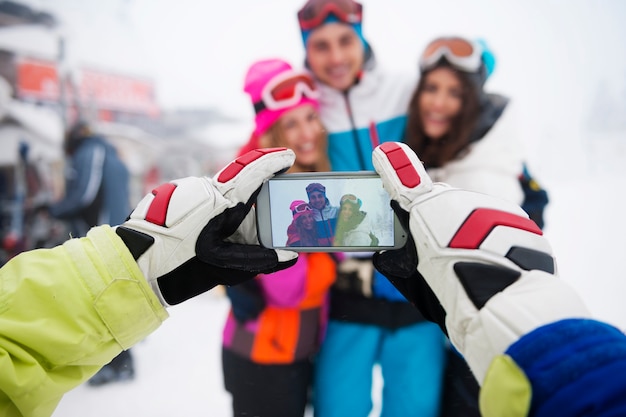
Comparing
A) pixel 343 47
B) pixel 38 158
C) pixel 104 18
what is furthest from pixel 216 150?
pixel 343 47

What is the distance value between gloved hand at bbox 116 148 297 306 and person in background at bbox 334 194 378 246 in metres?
0.12

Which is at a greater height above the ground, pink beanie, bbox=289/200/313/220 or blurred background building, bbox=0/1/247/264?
blurred background building, bbox=0/1/247/264

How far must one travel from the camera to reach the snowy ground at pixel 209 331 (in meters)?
1.85

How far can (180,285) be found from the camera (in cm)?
76

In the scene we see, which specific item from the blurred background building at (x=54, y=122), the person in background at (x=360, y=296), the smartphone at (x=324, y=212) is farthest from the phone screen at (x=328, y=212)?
the blurred background building at (x=54, y=122)

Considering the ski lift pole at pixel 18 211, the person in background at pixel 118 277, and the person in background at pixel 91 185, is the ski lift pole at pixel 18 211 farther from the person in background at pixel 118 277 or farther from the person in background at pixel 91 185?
Answer: the person in background at pixel 118 277

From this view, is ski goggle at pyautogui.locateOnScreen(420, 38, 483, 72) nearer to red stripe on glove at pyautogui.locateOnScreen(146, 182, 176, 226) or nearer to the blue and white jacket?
the blue and white jacket

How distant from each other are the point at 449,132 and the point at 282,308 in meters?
0.90

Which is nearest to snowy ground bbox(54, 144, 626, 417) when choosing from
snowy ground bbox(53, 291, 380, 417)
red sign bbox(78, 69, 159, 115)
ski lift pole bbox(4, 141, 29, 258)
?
snowy ground bbox(53, 291, 380, 417)

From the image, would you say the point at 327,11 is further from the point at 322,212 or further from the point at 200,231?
the point at 200,231

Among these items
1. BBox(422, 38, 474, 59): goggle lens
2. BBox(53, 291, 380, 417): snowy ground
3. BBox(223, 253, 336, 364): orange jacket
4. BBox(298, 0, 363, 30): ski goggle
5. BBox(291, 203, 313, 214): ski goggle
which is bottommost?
BBox(53, 291, 380, 417): snowy ground

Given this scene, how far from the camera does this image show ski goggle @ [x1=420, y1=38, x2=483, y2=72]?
4.17ft

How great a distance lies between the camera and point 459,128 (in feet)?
4.25

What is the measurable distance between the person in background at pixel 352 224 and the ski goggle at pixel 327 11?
3.03 feet
